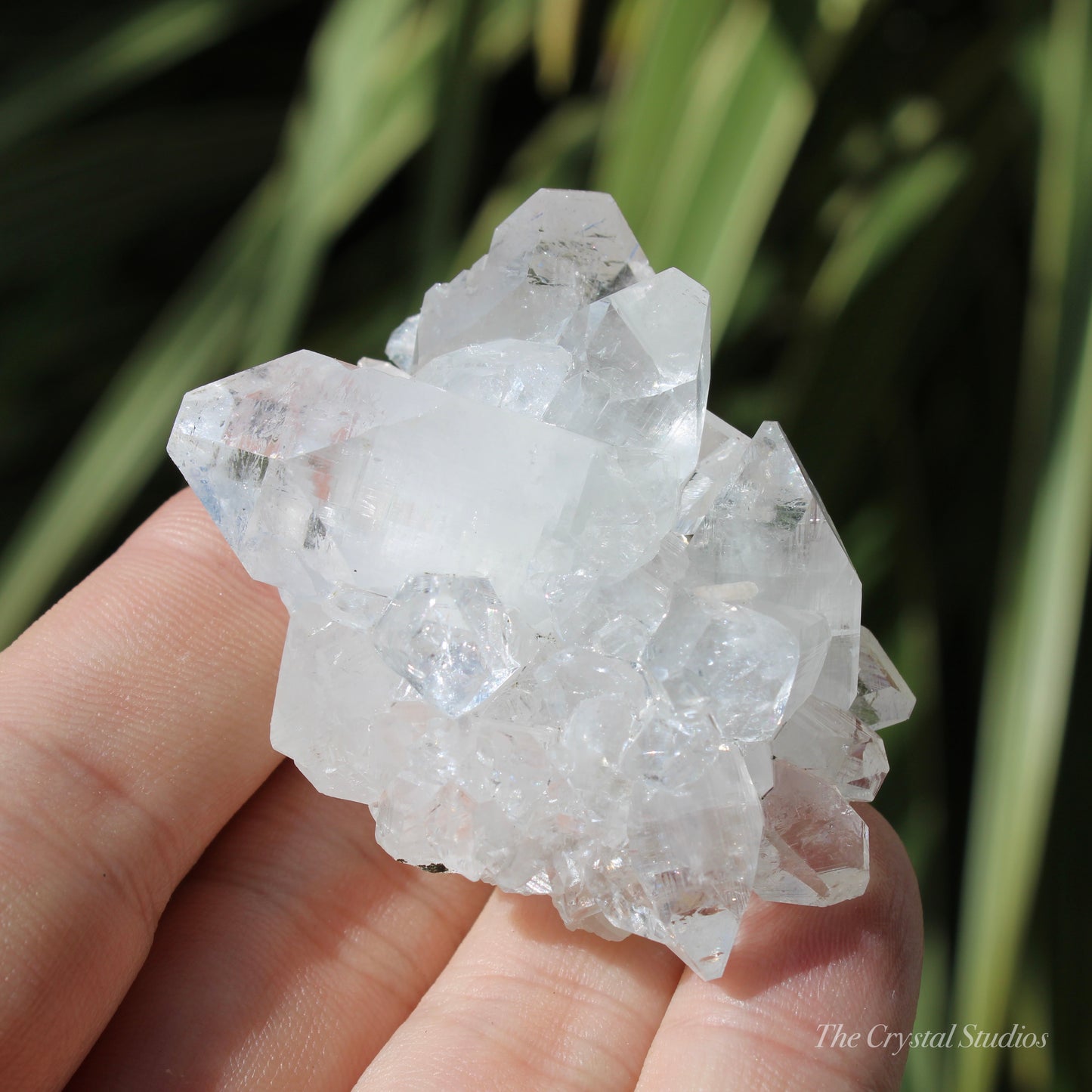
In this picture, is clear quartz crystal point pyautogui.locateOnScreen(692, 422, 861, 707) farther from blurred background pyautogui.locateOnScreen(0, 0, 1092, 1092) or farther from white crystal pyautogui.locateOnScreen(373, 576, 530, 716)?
blurred background pyautogui.locateOnScreen(0, 0, 1092, 1092)

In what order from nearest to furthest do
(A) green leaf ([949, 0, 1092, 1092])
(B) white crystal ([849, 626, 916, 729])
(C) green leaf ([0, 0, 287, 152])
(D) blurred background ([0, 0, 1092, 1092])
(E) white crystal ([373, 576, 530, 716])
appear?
1. (E) white crystal ([373, 576, 530, 716])
2. (B) white crystal ([849, 626, 916, 729])
3. (A) green leaf ([949, 0, 1092, 1092])
4. (D) blurred background ([0, 0, 1092, 1092])
5. (C) green leaf ([0, 0, 287, 152])

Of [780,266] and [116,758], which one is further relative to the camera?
[780,266]

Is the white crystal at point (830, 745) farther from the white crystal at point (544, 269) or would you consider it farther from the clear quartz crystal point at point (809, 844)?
the white crystal at point (544, 269)

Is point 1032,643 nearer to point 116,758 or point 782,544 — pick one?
point 782,544

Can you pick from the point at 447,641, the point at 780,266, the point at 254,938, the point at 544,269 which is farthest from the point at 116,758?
the point at 780,266

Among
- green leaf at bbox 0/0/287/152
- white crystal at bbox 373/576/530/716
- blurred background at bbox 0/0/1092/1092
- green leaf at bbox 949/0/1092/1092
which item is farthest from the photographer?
green leaf at bbox 0/0/287/152

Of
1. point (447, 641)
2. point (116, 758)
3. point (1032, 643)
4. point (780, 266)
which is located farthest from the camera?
point (780, 266)

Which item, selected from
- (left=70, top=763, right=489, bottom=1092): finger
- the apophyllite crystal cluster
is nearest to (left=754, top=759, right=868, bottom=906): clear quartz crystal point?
the apophyllite crystal cluster

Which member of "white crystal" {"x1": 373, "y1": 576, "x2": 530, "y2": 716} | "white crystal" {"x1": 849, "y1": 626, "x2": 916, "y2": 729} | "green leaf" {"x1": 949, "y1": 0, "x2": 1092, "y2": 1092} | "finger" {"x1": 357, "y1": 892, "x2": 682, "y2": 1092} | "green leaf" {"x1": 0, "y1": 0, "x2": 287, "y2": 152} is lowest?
"green leaf" {"x1": 949, "y1": 0, "x2": 1092, "y2": 1092}
